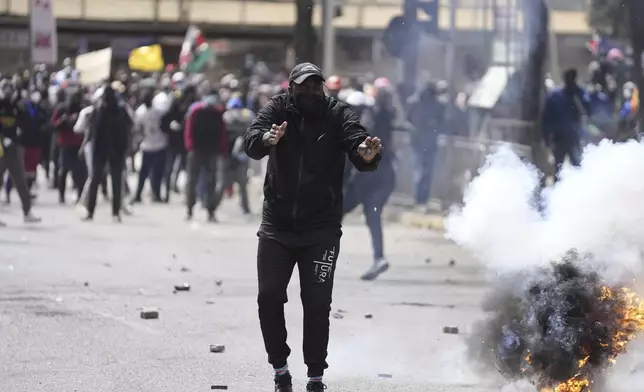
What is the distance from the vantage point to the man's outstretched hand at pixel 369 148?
6445mm

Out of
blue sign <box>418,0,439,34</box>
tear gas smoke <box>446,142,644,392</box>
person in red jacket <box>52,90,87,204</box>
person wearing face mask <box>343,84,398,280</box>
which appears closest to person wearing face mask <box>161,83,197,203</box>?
person in red jacket <box>52,90,87,204</box>

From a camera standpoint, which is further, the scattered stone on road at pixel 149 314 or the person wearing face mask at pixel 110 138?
the person wearing face mask at pixel 110 138

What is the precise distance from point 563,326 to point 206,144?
12.5 metres

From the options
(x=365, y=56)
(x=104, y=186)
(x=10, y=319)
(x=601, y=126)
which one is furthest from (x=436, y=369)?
(x=365, y=56)

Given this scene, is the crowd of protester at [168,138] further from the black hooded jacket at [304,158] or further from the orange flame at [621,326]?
the orange flame at [621,326]

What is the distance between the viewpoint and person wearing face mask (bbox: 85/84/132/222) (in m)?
17.3

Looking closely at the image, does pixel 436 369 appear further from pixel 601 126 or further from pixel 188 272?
pixel 601 126

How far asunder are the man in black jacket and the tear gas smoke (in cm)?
88

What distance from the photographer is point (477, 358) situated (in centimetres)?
728

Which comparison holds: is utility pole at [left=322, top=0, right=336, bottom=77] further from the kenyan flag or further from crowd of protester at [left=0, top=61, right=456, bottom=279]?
the kenyan flag

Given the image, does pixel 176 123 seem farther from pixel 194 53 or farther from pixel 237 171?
pixel 194 53

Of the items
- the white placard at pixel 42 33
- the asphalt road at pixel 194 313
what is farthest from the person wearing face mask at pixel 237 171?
the white placard at pixel 42 33

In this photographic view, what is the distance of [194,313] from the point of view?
10.2 m

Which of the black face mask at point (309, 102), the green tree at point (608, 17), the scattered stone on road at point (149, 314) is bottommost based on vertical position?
the scattered stone on road at point (149, 314)
